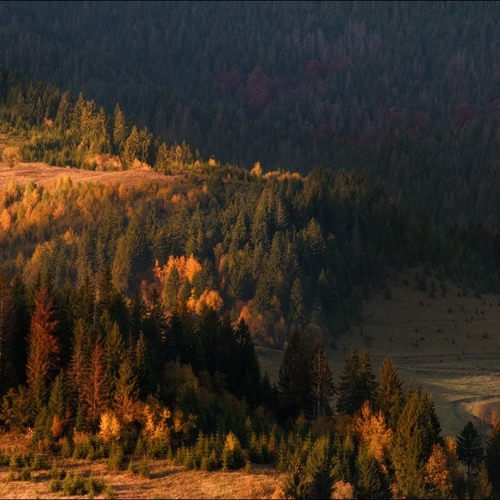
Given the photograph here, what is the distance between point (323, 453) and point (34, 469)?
19.3 metres

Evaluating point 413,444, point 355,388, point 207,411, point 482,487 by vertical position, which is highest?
point 355,388

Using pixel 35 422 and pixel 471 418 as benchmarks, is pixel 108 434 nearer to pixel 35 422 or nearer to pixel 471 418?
pixel 35 422

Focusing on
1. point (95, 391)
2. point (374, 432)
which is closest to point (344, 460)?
point (374, 432)

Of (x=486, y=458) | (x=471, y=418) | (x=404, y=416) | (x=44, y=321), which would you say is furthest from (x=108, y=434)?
(x=471, y=418)

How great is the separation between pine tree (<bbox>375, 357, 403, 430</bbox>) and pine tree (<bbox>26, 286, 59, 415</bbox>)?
2552 cm

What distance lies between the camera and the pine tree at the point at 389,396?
10956 cm

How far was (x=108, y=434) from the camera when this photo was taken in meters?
101

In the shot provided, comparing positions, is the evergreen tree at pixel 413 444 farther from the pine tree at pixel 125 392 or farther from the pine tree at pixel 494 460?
the pine tree at pixel 125 392

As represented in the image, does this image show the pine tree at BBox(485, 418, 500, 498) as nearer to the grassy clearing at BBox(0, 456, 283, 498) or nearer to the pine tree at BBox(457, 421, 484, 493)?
the pine tree at BBox(457, 421, 484, 493)

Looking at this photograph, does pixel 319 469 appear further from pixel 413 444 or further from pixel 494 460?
pixel 494 460

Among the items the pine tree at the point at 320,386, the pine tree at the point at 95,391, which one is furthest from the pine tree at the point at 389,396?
the pine tree at the point at 95,391

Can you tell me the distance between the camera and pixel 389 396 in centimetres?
11219

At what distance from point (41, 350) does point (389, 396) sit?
1073 inches

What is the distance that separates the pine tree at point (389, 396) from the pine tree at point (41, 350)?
2552 centimetres
